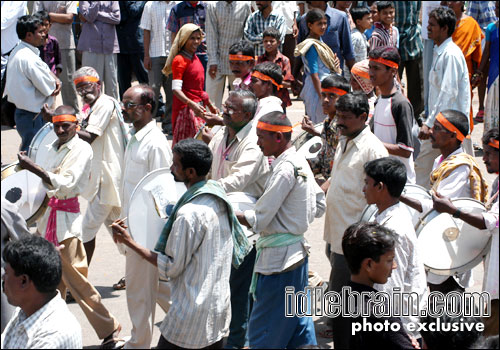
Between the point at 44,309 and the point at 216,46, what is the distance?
322 inches

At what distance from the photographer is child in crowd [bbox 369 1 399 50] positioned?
11.8 m

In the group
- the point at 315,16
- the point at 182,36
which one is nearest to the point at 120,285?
the point at 182,36

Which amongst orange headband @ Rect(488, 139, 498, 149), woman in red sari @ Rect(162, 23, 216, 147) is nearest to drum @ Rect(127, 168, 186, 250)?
orange headband @ Rect(488, 139, 498, 149)

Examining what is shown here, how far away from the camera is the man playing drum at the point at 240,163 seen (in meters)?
6.41

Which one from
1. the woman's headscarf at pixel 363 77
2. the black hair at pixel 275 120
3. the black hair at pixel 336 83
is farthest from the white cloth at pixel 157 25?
the black hair at pixel 275 120

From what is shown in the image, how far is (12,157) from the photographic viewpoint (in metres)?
11.9

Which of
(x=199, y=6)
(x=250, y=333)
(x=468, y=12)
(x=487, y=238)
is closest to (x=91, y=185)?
(x=250, y=333)

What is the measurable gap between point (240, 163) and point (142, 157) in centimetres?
85

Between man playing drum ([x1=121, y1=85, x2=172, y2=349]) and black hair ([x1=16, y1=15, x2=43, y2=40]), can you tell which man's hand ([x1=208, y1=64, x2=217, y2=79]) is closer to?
black hair ([x1=16, y1=15, x2=43, y2=40])

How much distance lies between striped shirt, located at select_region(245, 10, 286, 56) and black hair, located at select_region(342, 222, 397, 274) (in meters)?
6.83

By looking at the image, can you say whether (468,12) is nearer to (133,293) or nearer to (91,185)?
(91,185)

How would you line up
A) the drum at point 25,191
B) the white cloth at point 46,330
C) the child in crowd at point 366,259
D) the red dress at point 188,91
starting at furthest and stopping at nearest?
the red dress at point 188,91 → the drum at point 25,191 → the child in crowd at point 366,259 → the white cloth at point 46,330

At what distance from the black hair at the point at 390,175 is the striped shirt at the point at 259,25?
6052 mm

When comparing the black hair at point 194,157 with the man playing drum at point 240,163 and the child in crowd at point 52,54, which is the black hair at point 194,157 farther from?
the child in crowd at point 52,54
